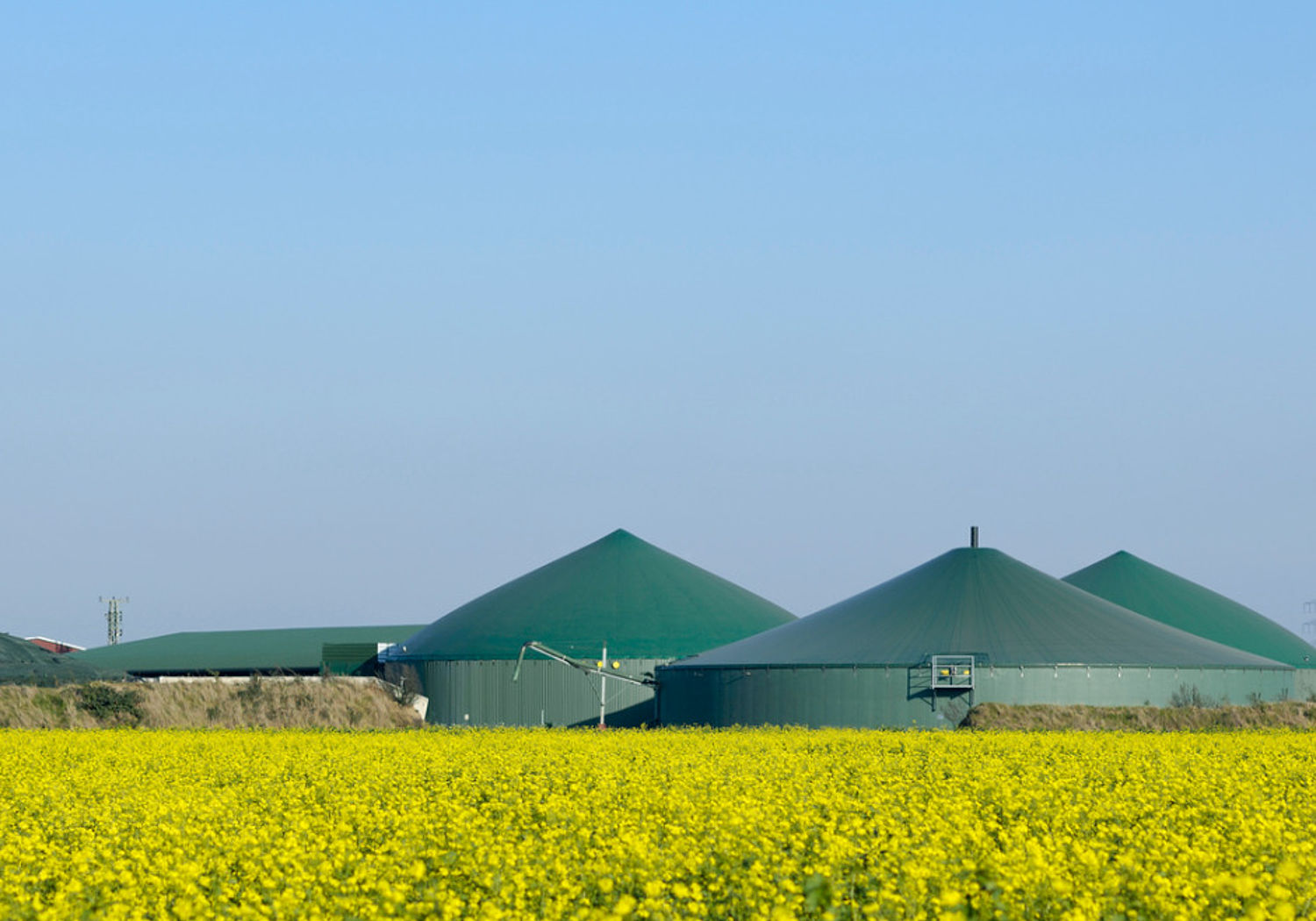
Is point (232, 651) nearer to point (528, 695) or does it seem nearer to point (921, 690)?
point (528, 695)

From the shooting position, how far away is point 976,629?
64.9 meters

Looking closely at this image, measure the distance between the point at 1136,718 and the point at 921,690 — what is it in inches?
397

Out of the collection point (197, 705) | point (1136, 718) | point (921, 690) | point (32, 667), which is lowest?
point (1136, 718)

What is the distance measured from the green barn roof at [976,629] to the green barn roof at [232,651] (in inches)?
1931

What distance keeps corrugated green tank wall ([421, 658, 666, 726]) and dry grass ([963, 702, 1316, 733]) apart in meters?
28.3

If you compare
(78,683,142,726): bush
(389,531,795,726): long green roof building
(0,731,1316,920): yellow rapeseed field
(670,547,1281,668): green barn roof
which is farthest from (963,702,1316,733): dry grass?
(78,683,142,726): bush

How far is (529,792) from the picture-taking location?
2203 cm

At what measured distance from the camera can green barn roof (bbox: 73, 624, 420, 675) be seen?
113 metres

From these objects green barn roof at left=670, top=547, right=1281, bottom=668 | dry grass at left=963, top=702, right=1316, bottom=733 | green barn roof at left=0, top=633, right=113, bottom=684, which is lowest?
dry grass at left=963, top=702, right=1316, bottom=733

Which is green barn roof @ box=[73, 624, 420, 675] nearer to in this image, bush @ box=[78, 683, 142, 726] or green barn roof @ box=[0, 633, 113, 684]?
green barn roof @ box=[0, 633, 113, 684]

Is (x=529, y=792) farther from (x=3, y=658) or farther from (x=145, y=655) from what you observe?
Result: (x=145, y=655)

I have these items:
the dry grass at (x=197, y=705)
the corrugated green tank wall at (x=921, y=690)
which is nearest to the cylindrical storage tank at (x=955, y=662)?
the corrugated green tank wall at (x=921, y=690)

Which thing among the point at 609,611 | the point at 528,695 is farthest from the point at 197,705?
the point at 609,611

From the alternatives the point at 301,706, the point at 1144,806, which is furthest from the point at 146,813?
the point at 301,706
